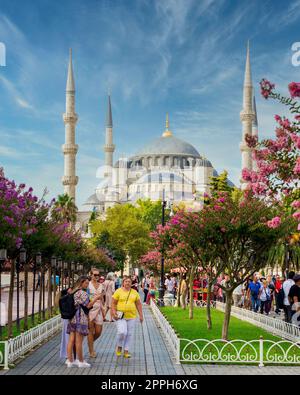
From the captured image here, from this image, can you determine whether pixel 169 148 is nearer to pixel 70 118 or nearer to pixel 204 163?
pixel 204 163

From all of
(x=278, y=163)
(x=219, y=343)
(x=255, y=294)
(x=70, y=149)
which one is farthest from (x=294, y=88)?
(x=70, y=149)

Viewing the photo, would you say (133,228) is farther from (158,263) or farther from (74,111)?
(158,263)

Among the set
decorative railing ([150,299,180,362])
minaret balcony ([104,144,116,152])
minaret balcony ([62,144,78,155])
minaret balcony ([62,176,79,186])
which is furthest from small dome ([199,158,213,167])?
decorative railing ([150,299,180,362])

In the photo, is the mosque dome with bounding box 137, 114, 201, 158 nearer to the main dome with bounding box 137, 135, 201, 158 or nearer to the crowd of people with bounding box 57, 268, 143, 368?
the main dome with bounding box 137, 135, 201, 158

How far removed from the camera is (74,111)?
7312cm

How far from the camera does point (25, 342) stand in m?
12.2

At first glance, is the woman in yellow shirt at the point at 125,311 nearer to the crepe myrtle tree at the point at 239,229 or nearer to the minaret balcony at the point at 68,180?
the crepe myrtle tree at the point at 239,229

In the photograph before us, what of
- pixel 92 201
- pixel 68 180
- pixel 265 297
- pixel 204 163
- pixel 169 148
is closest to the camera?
pixel 265 297

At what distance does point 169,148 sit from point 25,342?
116953mm

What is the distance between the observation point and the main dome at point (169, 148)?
420 ft

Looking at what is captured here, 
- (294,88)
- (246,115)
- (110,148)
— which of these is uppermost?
(110,148)

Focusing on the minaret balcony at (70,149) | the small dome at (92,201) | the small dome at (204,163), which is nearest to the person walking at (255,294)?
the minaret balcony at (70,149)

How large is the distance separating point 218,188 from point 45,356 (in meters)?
39.0
